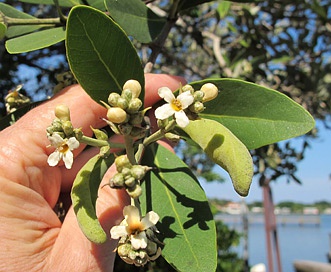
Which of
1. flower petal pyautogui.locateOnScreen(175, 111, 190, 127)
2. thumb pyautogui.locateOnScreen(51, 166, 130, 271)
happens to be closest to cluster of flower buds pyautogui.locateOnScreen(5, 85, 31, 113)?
thumb pyautogui.locateOnScreen(51, 166, 130, 271)

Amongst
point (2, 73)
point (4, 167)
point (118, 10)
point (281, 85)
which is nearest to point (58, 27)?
point (118, 10)

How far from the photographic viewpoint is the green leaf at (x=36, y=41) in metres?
1.23

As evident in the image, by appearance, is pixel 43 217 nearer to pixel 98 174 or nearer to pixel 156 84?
pixel 98 174

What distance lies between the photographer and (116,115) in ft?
2.87

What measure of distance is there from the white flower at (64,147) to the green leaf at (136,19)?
0.44m

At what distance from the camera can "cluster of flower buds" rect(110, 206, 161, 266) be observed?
887 mm

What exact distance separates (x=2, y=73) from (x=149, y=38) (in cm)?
272

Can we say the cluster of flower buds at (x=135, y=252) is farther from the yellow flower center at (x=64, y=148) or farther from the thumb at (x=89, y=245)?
the thumb at (x=89, y=245)

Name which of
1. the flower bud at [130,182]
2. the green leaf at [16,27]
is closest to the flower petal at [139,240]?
the flower bud at [130,182]

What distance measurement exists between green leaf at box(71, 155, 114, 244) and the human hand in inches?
10.7

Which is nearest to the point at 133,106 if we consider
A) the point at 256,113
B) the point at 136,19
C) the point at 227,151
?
the point at 227,151

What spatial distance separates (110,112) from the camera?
875 millimetres

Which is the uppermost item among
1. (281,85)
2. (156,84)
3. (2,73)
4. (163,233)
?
(2,73)

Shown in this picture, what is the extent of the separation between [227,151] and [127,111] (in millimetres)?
231
